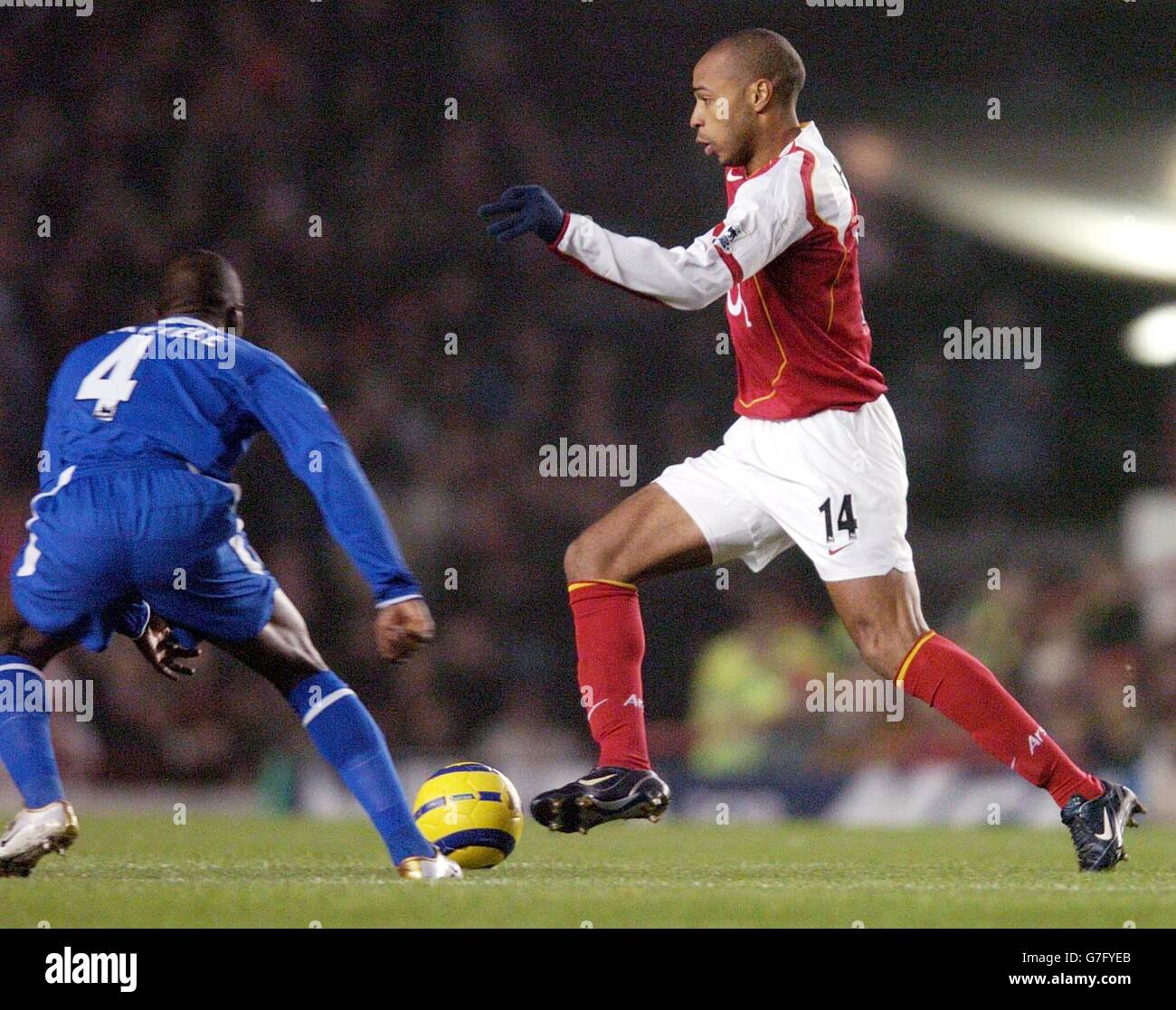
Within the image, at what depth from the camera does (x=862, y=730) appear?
10398 mm

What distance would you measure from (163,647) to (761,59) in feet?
8.23

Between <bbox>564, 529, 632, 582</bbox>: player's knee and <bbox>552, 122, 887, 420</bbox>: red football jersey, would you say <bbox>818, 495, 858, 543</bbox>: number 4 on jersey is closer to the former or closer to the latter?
<bbox>552, 122, 887, 420</bbox>: red football jersey

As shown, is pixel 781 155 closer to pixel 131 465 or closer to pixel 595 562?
pixel 595 562

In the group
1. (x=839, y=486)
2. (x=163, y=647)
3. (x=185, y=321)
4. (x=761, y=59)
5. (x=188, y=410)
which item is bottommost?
(x=163, y=647)

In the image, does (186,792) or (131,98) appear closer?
(186,792)

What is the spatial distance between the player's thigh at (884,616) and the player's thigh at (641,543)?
479 mm

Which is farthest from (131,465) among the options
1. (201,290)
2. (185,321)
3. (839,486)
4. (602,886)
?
(839,486)

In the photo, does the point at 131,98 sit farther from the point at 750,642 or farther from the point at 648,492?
the point at 648,492

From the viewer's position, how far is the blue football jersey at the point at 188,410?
4621 millimetres

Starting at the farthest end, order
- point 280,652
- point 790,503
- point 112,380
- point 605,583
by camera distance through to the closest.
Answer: point 605,583
point 790,503
point 280,652
point 112,380

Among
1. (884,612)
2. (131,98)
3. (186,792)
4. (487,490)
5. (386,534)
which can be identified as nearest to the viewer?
(386,534)

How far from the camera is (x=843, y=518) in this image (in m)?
5.29

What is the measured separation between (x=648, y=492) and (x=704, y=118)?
1156mm

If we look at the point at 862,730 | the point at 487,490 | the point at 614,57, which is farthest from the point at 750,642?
the point at 614,57
